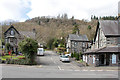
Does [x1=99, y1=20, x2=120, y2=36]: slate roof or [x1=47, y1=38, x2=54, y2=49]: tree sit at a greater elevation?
[x1=99, y1=20, x2=120, y2=36]: slate roof

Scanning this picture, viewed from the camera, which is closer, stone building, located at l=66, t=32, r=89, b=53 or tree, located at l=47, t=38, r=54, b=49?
stone building, located at l=66, t=32, r=89, b=53

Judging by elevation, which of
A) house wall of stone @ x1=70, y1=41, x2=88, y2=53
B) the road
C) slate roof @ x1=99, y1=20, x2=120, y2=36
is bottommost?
the road

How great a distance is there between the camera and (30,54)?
25203 millimetres

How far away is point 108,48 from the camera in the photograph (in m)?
25.1

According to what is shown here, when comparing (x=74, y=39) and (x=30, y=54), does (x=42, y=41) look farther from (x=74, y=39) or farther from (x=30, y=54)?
(x=30, y=54)

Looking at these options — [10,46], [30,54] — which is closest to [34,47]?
[30,54]

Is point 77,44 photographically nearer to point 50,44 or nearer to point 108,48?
point 108,48

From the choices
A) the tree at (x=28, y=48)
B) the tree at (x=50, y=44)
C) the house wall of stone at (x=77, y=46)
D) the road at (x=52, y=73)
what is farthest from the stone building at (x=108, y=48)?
the tree at (x=50, y=44)

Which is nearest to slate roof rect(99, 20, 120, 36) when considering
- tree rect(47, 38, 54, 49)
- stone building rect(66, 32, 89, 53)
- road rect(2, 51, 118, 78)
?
road rect(2, 51, 118, 78)

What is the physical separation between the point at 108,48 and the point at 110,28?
4.73m

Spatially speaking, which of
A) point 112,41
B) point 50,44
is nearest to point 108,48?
point 112,41

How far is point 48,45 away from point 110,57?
172ft

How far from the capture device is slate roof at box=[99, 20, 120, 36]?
26400mm

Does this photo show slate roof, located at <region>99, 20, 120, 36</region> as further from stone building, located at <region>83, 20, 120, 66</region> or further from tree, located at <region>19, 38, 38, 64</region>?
tree, located at <region>19, 38, 38, 64</region>
